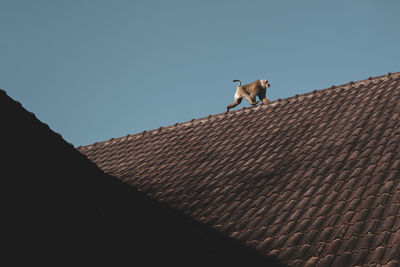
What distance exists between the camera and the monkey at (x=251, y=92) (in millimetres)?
11984

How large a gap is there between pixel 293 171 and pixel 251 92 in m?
4.36

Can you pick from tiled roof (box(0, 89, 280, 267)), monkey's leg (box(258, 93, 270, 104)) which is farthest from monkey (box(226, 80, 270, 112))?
tiled roof (box(0, 89, 280, 267))

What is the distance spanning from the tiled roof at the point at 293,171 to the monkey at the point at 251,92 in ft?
3.34

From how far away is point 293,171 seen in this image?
7906 millimetres

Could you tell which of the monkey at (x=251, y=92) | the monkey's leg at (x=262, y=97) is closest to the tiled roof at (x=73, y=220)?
the monkey's leg at (x=262, y=97)

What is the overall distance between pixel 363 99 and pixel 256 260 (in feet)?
14.2

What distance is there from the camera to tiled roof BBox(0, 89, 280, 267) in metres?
4.94

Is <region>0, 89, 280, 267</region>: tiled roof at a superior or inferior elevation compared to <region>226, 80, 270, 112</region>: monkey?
inferior

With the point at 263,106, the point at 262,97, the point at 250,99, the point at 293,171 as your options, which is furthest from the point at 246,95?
the point at 293,171

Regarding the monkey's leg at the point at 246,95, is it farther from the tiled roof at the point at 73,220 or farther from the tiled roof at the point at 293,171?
the tiled roof at the point at 73,220

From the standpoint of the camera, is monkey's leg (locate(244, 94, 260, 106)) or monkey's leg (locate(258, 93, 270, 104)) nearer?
monkey's leg (locate(258, 93, 270, 104))

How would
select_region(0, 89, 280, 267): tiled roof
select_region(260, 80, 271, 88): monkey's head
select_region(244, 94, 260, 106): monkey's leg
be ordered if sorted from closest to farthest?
select_region(0, 89, 280, 267): tiled roof, select_region(244, 94, 260, 106): monkey's leg, select_region(260, 80, 271, 88): monkey's head

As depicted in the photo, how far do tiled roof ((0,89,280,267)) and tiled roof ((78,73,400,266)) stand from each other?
45cm

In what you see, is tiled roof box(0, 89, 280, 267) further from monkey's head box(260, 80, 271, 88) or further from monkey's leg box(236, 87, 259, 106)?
monkey's head box(260, 80, 271, 88)
